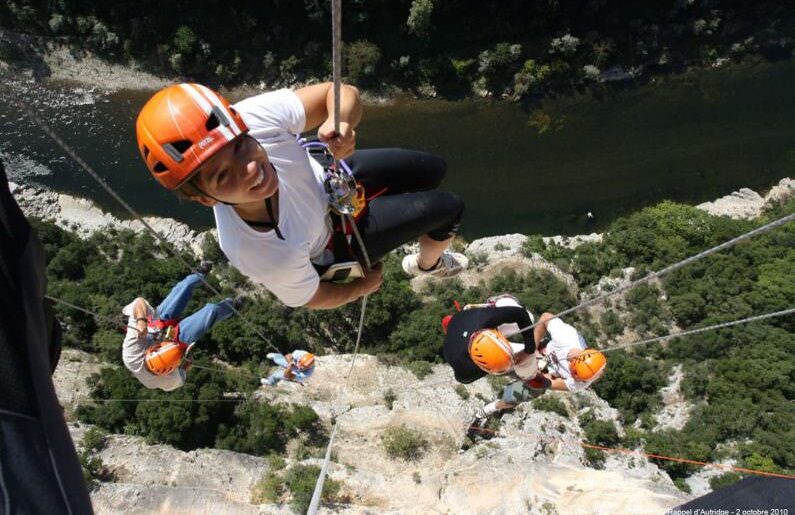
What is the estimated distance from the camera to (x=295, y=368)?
8.12 metres

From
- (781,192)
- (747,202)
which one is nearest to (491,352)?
(747,202)

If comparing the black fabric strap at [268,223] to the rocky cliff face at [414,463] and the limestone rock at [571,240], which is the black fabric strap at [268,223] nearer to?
the rocky cliff face at [414,463]

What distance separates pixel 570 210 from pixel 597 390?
4.82 meters

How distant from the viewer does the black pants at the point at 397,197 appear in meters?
3.07

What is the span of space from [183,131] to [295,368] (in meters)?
6.46

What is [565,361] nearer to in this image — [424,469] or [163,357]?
[424,469]

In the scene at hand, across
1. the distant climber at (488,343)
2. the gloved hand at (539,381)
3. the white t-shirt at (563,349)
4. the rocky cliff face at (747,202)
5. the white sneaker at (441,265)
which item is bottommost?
the rocky cliff face at (747,202)

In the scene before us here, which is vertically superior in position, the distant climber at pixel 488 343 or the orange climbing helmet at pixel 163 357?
the distant climber at pixel 488 343

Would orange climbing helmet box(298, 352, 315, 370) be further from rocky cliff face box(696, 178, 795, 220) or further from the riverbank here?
rocky cliff face box(696, 178, 795, 220)

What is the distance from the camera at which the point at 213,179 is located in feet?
6.72

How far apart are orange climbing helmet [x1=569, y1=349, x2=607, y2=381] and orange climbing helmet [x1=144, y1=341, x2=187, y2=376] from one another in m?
3.78

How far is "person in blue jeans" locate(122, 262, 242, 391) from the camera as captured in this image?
211 inches

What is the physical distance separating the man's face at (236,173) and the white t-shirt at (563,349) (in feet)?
14.4

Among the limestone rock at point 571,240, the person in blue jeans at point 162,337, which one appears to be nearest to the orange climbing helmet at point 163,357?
the person in blue jeans at point 162,337
